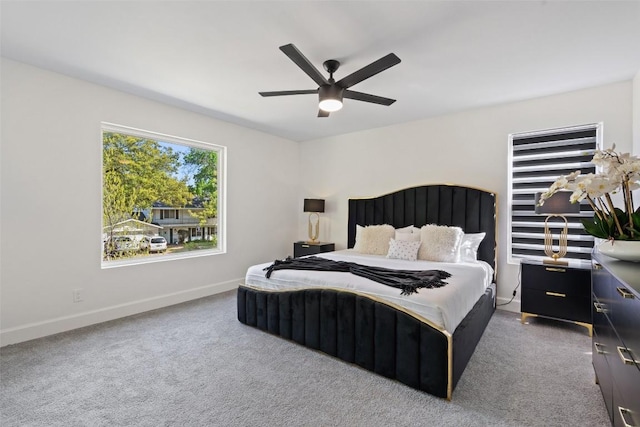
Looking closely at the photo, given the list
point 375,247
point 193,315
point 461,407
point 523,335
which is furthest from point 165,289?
point 523,335

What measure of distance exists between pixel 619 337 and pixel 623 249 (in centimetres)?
49

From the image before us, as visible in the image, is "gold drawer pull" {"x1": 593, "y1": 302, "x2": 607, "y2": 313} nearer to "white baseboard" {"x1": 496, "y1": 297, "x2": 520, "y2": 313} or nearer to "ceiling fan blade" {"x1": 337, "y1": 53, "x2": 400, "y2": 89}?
"white baseboard" {"x1": 496, "y1": 297, "x2": 520, "y2": 313}

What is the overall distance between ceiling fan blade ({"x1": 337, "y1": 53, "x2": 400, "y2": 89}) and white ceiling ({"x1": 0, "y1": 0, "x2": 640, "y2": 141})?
281mm

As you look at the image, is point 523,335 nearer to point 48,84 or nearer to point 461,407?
point 461,407

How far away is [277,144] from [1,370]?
4273mm

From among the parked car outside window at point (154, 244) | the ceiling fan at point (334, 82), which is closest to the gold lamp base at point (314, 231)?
the parked car outside window at point (154, 244)

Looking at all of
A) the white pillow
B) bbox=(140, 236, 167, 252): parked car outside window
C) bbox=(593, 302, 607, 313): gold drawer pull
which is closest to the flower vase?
bbox=(593, 302, 607, 313): gold drawer pull

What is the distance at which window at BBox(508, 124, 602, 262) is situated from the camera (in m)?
3.35

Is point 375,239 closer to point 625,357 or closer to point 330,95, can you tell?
point 330,95

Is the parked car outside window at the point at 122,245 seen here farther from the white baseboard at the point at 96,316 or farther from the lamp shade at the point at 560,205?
the lamp shade at the point at 560,205

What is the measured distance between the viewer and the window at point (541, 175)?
335 cm

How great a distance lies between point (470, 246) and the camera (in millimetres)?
3650

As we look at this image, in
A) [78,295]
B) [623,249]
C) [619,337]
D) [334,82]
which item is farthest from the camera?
[78,295]

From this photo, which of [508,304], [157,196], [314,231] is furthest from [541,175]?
[157,196]
